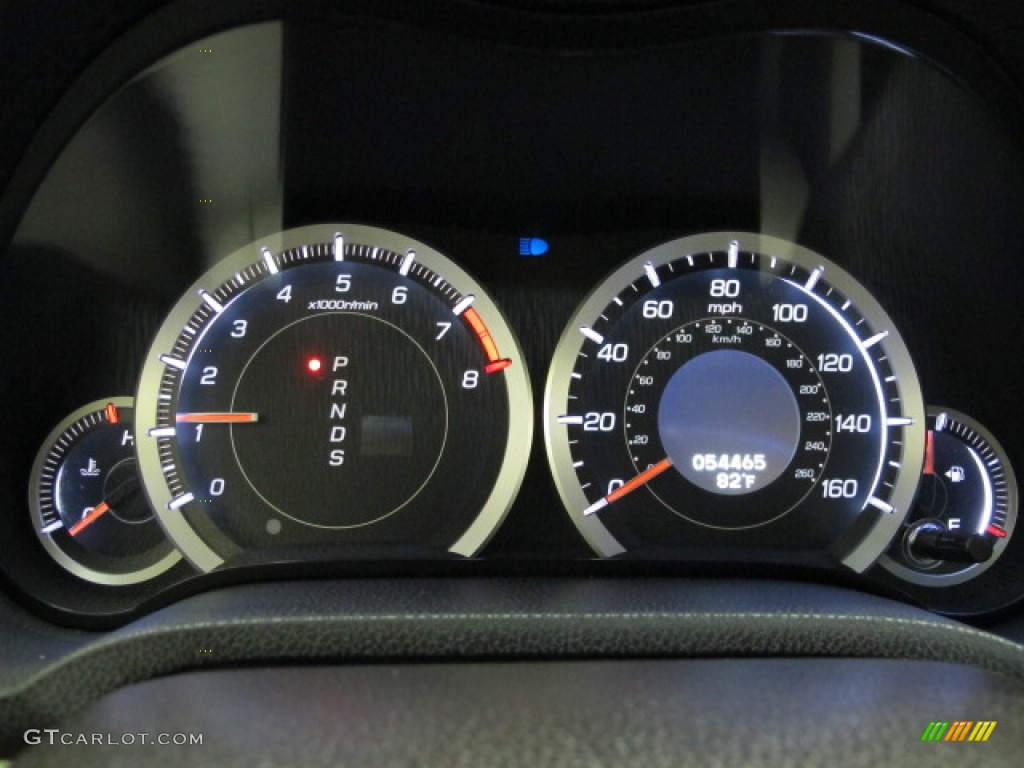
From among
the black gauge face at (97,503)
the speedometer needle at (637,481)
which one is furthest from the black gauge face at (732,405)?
the black gauge face at (97,503)

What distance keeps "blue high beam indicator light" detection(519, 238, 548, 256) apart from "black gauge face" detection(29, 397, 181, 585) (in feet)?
3.18

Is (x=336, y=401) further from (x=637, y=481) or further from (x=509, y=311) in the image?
(x=637, y=481)

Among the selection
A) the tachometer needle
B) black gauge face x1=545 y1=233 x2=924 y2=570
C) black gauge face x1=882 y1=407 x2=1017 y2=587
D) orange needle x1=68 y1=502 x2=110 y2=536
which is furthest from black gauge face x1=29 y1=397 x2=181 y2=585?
black gauge face x1=882 y1=407 x2=1017 y2=587

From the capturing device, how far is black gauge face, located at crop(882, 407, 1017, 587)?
263 cm

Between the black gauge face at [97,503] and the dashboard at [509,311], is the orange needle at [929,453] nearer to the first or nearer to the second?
the dashboard at [509,311]

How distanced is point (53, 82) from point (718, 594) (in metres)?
1.56

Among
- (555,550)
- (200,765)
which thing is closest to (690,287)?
(555,550)

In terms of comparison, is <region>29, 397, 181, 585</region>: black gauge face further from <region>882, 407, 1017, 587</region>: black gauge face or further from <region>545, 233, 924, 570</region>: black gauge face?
<region>882, 407, 1017, 587</region>: black gauge face

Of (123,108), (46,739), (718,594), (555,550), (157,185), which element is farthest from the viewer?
(555,550)

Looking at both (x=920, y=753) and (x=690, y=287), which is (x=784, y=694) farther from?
(x=690, y=287)

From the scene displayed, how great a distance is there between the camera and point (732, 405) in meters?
2.71

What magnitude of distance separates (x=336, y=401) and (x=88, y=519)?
1.98ft

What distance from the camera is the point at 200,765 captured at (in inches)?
58.8

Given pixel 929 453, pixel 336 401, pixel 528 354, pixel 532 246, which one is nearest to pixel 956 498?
pixel 929 453
